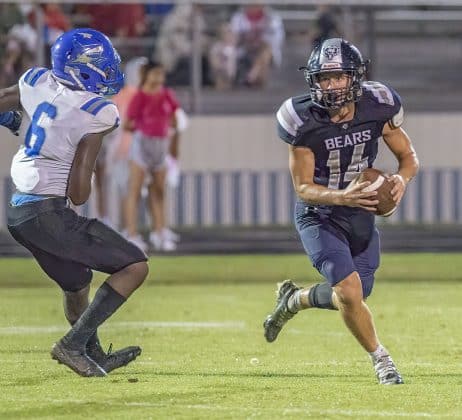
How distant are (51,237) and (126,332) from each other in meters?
2.63

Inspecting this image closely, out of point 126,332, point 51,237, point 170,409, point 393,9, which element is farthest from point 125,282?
point 393,9

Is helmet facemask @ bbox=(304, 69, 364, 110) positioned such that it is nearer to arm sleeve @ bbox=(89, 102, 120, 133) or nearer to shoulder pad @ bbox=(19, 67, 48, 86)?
arm sleeve @ bbox=(89, 102, 120, 133)

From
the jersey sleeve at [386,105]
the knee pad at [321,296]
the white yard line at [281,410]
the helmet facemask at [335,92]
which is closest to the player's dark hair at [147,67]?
the knee pad at [321,296]

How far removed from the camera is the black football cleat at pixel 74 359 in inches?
295

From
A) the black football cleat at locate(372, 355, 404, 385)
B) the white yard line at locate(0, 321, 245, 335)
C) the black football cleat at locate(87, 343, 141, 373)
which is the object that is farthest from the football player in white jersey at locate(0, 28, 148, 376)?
the white yard line at locate(0, 321, 245, 335)

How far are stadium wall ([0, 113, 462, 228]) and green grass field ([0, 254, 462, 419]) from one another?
14.0 ft

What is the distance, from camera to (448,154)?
1917 centimetres

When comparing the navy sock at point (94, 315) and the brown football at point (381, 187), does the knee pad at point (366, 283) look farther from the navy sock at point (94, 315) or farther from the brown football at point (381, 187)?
the navy sock at point (94, 315)

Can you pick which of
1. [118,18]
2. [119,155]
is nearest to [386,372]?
[119,155]

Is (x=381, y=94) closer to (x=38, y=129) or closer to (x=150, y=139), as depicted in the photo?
(x=38, y=129)

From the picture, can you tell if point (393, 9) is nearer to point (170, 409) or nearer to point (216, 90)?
point (216, 90)

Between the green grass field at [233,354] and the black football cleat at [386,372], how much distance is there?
56mm

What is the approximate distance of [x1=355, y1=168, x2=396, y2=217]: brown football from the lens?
7.49 m

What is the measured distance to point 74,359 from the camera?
7492 mm
